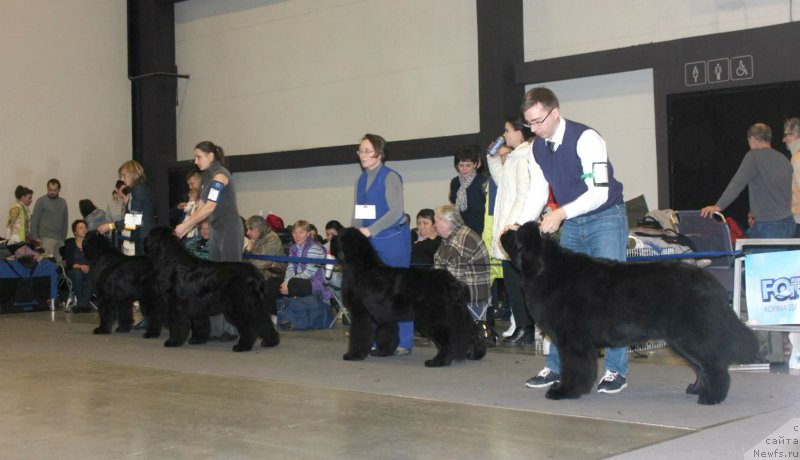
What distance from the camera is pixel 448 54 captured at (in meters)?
12.7

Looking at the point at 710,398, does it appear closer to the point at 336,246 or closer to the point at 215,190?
the point at 336,246

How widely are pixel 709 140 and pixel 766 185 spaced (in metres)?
3.16

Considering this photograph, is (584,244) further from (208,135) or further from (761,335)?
(208,135)

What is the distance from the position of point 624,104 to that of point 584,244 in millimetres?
6320

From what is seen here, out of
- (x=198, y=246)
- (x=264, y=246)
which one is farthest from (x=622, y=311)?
(x=264, y=246)

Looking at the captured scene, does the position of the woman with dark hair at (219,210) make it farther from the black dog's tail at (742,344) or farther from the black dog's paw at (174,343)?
the black dog's tail at (742,344)

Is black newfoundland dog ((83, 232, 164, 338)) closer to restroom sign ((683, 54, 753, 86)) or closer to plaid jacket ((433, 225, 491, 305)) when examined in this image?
plaid jacket ((433, 225, 491, 305))

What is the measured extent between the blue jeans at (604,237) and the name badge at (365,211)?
1.95 meters

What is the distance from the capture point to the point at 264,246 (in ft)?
31.5

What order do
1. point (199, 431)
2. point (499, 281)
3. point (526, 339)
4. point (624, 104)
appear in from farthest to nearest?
1. point (624, 104)
2. point (499, 281)
3. point (526, 339)
4. point (199, 431)

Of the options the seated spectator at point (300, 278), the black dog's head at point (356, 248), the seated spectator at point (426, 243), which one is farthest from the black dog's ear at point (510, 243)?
the seated spectator at point (300, 278)

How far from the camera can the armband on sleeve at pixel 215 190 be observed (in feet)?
23.9

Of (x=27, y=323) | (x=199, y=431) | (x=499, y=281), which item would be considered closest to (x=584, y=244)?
(x=199, y=431)

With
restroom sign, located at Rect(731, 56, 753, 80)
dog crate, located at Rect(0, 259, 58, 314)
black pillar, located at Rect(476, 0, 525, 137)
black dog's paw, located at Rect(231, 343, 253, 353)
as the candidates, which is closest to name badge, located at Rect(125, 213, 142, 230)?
black dog's paw, located at Rect(231, 343, 253, 353)
